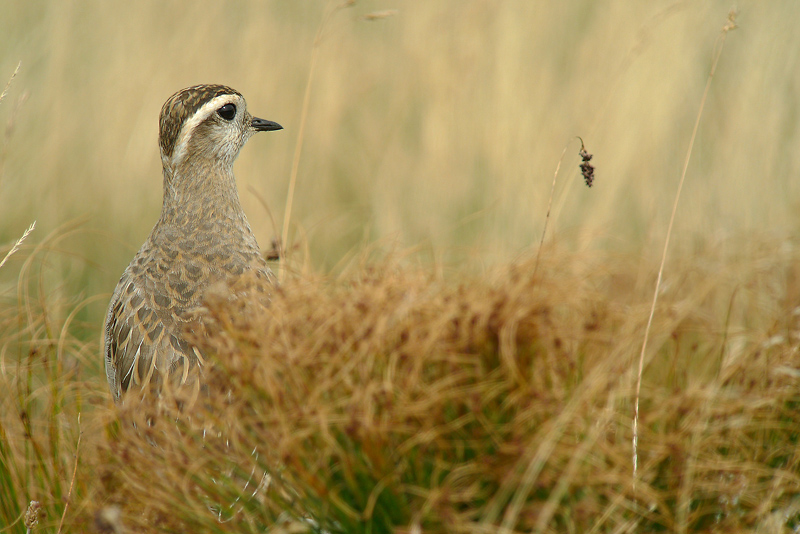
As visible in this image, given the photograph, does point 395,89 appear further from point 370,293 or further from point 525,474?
point 525,474

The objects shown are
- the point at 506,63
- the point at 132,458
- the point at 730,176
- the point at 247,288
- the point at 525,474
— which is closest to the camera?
the point at 525,474

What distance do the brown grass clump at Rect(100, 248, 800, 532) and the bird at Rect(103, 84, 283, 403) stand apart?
613mm

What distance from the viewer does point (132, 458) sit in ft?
9.52

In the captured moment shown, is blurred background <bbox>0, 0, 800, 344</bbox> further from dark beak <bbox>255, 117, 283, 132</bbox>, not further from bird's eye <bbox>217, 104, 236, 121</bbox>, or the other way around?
bird's eye <bbox>217, 104, 236, 121</bbox>

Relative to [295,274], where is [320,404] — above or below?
below

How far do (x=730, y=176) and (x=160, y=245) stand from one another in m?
5.04

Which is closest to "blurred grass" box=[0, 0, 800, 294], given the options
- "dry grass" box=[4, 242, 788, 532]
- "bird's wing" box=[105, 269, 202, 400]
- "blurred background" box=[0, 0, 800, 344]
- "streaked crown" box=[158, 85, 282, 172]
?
"blurred background" box=[0, 0, 800, 344]

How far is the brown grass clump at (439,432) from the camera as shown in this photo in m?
2.59

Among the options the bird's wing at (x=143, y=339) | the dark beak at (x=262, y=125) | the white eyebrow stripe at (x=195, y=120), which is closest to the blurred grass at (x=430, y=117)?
the dark beak at (x=262, y=125)

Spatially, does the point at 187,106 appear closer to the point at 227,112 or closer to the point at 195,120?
the point at 195,120

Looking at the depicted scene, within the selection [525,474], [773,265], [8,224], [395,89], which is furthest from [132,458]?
[395,89]

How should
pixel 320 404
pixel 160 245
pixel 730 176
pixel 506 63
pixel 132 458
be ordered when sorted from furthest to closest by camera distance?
pixel 506 63
pixel 730 176
pixel 160 245
pixel 132 458
pixel 320 404

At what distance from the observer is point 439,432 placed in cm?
257

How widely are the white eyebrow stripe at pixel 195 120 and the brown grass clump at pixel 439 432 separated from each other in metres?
1.63
